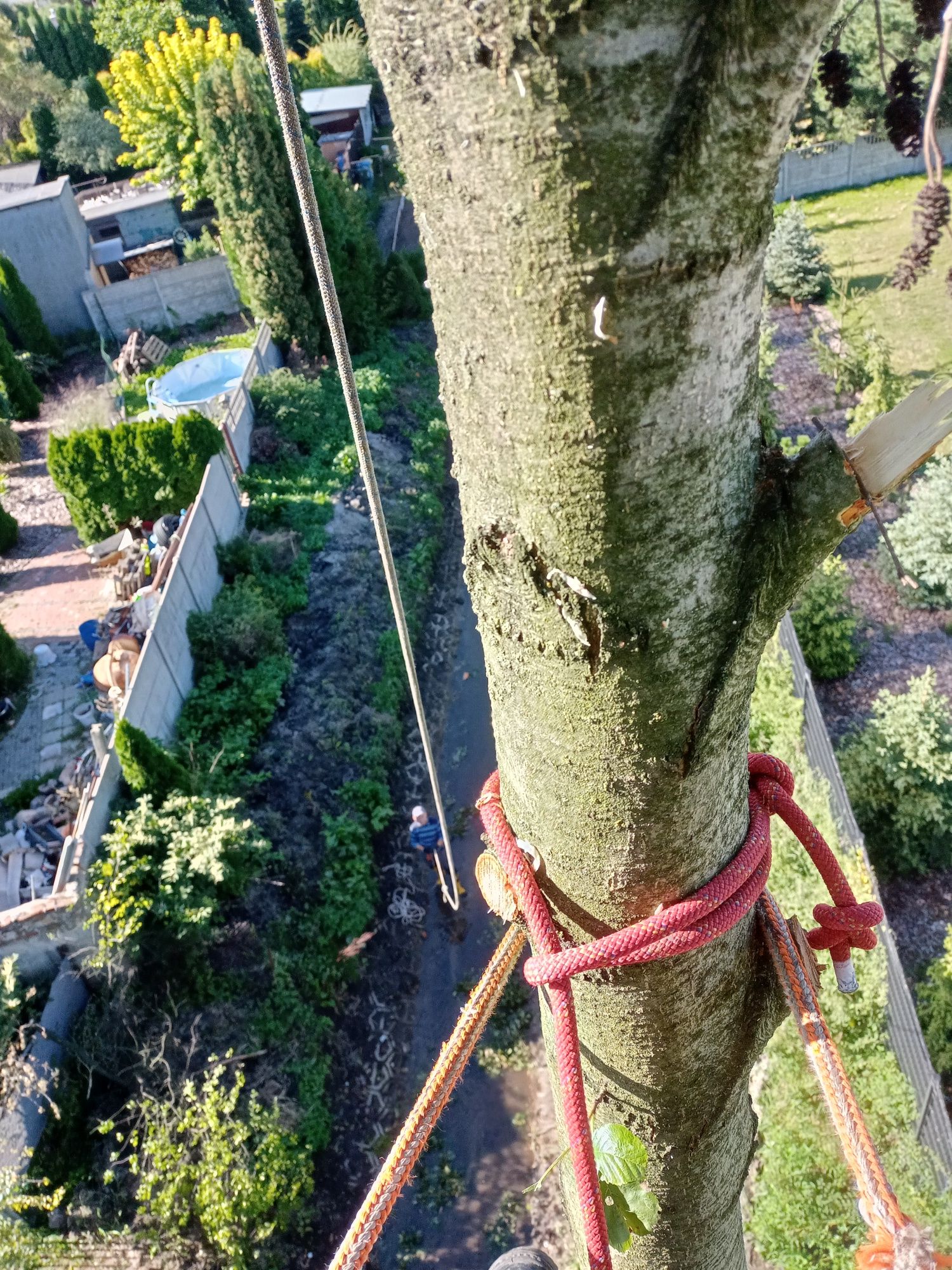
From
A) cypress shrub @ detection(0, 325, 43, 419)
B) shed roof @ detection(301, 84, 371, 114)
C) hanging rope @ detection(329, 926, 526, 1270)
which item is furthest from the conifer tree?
hanging rope @ detection(329, 926, 526, 1270)

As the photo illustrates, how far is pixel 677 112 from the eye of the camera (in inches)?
26.8

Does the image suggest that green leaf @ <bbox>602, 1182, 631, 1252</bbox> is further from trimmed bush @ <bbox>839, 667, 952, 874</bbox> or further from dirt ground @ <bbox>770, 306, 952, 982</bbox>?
trimmed bush @ <bbox>839, 667, 952, 874</bbox>

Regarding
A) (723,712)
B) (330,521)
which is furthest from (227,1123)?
(330,521)

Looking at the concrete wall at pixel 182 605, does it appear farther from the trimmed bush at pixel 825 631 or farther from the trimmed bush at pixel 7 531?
the trimmed bush at pixel 825 631

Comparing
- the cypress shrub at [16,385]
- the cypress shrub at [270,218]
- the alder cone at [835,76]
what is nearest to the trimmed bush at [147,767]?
the alder cone at [835,76]

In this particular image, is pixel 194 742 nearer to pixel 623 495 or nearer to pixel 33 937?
pixel 33 937

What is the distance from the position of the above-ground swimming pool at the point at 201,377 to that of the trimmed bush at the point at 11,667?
5.70 m

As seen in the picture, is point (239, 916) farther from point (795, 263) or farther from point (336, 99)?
point (336, 99)

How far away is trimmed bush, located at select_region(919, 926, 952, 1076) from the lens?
17.5 feet

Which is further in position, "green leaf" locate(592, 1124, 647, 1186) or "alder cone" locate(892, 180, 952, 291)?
"green leaf" locate(592, 1124, 647, 1186)

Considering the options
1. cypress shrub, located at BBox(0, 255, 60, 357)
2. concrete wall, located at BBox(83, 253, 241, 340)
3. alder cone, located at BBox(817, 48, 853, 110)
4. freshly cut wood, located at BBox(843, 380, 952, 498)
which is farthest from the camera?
concrete wall, located at BBox(83, 253, 241, 340)

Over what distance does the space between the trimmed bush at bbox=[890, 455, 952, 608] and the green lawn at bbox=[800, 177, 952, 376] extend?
13.4ft

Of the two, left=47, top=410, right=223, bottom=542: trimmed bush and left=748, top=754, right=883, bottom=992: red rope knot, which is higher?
left=748, top=754, right=883, bottom=992: red rope knot

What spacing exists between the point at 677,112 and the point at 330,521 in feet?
35.5
